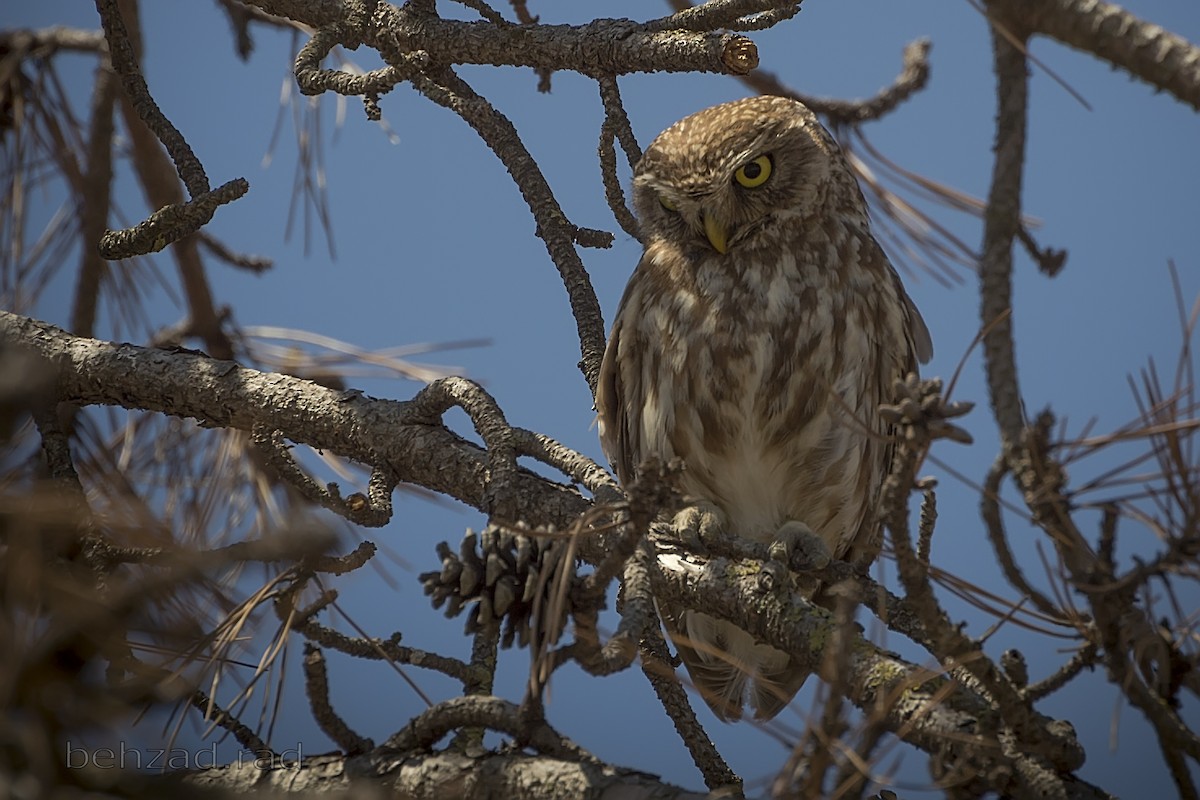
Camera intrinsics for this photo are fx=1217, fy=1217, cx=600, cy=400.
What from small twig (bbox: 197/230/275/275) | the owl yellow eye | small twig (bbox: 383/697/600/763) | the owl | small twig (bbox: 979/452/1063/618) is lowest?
small twig (bbox: 383/697/600/763)

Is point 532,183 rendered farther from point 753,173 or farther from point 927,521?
point 927,521

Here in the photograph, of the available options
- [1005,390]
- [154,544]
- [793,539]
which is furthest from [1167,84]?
[793,539]

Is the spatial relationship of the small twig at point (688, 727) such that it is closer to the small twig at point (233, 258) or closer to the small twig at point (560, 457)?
the small twig at point (560, 457)

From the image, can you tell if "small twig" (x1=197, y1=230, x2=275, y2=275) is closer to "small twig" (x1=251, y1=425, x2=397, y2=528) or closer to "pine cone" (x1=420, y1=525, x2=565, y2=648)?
"small twig" (x1=251, y1=425, x2=397, y2=528)

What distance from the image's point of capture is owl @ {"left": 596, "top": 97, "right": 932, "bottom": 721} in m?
2.47

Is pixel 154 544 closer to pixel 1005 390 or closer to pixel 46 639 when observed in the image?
pixel 46 639

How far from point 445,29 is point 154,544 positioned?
1.16m

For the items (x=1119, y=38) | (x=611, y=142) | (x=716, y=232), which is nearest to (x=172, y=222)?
(x=611, y=142)

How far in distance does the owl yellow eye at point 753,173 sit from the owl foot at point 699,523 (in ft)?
2.23

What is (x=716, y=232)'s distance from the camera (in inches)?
99.3

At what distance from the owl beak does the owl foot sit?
0.54 metres

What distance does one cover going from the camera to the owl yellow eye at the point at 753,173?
8.30ft

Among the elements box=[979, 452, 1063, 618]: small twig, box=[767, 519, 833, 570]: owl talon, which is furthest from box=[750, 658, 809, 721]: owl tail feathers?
box=[979, 452, 1063, 618]: small twig

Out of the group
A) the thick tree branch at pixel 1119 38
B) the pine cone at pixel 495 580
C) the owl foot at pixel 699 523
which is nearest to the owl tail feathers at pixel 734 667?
the owl foot at pixel 699 523
